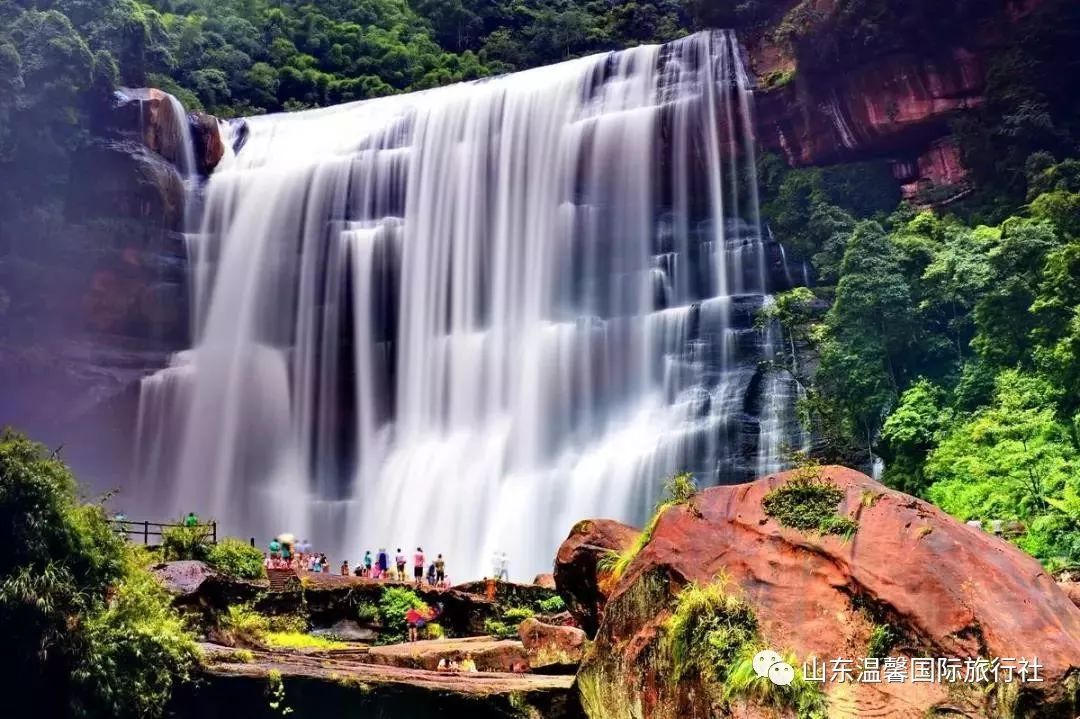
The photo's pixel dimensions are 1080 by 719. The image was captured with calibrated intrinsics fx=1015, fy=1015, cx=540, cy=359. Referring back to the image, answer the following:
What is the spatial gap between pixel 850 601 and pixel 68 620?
8638 mm

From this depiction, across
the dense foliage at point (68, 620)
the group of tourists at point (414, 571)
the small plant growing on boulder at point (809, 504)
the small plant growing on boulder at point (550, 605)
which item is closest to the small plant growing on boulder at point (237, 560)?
the group of tourists at point (414, 571)

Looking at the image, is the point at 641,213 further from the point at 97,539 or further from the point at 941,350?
the point at 97,539

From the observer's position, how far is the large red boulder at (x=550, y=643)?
12961 mm

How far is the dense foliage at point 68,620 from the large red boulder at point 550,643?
13.9ft

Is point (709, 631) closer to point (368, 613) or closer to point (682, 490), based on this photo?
point (682, 490)

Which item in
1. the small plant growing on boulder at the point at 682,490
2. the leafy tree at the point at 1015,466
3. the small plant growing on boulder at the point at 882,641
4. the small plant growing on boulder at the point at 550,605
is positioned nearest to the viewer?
the small plant growing on boulder at the point at 882,641

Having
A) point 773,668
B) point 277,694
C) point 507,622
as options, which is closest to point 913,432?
point 507,622

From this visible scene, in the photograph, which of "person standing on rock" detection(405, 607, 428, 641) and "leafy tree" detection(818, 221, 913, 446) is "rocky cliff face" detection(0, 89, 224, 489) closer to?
"person standing on rock" detection(405, 607, 428, 641)

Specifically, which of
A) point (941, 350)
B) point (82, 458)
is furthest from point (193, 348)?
point (941, 350)

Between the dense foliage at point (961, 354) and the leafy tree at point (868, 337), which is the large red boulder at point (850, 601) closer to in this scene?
Answer: the dense foliage at point (961, 354)

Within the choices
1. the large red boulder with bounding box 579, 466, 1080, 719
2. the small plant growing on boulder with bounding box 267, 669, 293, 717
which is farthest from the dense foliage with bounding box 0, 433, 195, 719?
the large red boulder with bounding box 579, 466, 1080, 719

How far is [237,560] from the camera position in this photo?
19.5 m

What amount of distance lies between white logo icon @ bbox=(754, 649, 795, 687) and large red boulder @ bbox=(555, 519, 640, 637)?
411cm

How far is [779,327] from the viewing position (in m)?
29.6
